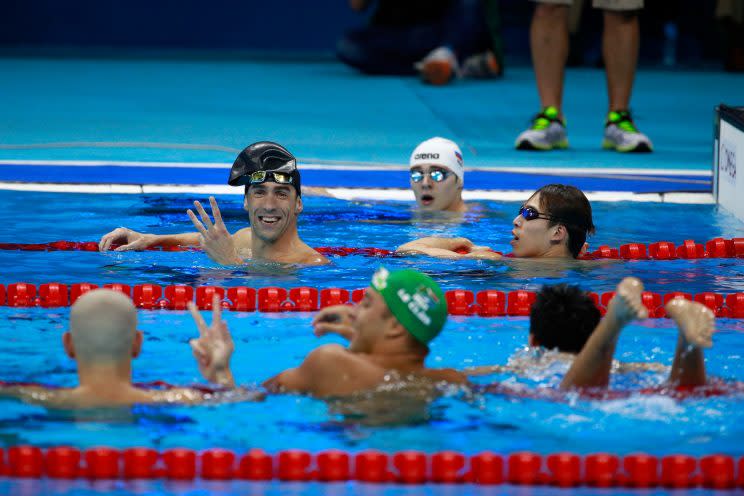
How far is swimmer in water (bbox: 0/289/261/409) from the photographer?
3.52 metres

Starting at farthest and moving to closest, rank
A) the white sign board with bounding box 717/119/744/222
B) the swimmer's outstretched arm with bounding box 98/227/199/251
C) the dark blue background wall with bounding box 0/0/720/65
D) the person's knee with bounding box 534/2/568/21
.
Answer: the dark blue background wall with bounding box 0/0/720/65
the person's knee with bounding box 534/2/568/21
the white sign board with bounding box 717/119/744/222
the swimmer's outstretched arm with bounding box 98/227/199/251

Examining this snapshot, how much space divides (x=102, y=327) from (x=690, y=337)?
1.67 m

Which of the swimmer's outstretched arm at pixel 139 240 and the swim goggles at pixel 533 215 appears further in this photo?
the swimmer's outstretched arm at pixel 139 240

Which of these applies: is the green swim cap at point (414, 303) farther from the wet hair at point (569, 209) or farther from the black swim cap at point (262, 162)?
the wet hair at point (569, 209)

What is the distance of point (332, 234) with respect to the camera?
702 centimetres

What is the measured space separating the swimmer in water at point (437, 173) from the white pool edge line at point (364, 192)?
29.6 inches

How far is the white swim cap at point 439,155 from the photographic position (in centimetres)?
702

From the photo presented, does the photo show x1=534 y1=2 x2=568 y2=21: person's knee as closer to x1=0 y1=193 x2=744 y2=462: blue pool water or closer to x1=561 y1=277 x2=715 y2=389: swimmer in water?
x1=0 y1=193 x2=744 y2=462: blue pool water

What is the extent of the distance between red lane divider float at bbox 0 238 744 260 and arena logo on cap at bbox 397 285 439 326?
2.52 m

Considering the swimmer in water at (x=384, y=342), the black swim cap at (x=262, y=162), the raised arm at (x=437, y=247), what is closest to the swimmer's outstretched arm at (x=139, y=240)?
the black swim cap at (x=262, y=162)

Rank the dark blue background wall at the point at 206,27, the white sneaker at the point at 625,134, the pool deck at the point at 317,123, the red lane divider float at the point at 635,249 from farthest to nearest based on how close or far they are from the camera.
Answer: the dark blue background wall at the point at 206,27 → the white sneaker at the point at 625,134 → the pool deck at the point at 317,123 → the red lane divider float at the point at 635,249

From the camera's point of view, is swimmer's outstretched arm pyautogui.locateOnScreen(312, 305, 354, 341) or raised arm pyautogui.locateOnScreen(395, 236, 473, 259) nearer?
swimmer's outstretched arm pyautogui.locateOnScreen(312, 305, 354, 341)

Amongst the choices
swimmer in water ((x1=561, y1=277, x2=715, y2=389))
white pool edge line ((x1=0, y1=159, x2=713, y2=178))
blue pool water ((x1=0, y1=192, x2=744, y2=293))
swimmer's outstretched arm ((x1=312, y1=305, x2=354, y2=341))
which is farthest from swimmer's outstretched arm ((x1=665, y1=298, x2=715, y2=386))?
white pool edge line ((x1=0, y1=159, x2=713, y2=178))

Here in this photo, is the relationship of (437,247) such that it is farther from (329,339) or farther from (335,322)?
(335,322)
